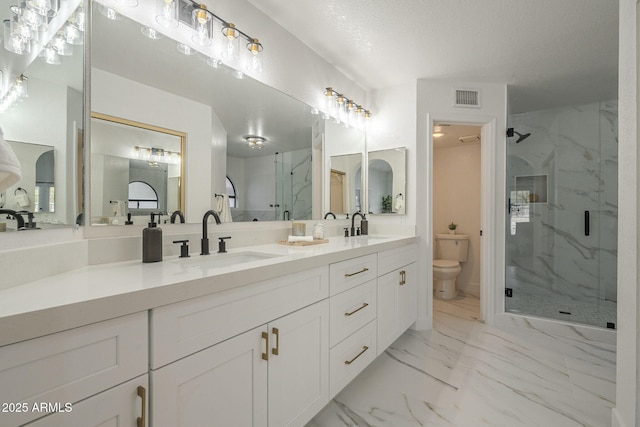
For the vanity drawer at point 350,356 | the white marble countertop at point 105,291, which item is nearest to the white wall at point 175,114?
the white marble countertop at point 105,291

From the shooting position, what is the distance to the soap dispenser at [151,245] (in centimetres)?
124

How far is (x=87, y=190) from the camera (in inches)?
46.9

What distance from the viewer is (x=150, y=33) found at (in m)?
1.38

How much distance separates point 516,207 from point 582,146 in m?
1.02

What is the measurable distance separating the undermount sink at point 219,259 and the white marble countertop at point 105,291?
0.23 feet

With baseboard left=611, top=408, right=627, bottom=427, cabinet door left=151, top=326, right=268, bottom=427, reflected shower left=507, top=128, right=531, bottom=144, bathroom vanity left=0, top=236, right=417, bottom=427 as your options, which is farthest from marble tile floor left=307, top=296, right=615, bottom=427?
reflected shower left=507, top=128, right=531, bottom=144

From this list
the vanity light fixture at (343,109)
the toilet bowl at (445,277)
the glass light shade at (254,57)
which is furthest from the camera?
the toilet bowl at (445,277)

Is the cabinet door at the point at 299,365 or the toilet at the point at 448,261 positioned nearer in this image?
the cabinet door at the point at 299,365

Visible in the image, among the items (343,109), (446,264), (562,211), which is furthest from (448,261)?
(343,109)

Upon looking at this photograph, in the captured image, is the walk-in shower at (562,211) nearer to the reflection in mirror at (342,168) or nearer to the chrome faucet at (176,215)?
the reflection in mirror at (342,168)

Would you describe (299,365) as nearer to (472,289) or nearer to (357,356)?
(357,356)

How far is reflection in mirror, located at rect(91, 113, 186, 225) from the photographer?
1236mm

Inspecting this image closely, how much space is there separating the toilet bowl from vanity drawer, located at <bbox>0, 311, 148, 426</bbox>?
355 cm

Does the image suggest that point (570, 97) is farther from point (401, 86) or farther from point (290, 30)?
point (290, 30)
